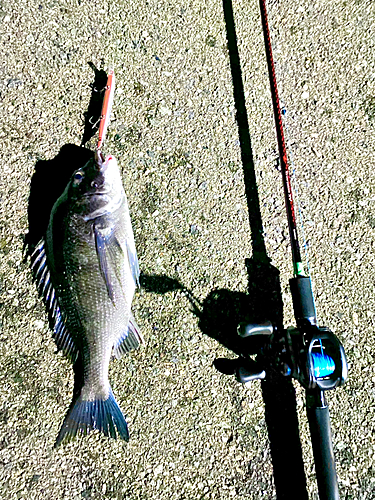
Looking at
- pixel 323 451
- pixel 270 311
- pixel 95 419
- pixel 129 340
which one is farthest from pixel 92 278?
pixel 323 451

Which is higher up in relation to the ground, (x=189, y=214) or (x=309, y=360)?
(x=189, y=214)

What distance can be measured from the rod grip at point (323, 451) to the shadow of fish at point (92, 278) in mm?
888

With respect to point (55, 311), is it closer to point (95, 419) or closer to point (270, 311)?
point (95, 419)

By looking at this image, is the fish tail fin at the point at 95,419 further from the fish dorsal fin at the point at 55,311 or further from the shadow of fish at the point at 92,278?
the fish dorsal fin at the point at 55,311

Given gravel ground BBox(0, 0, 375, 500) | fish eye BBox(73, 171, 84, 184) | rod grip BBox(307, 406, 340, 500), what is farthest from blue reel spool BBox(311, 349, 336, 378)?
fish eye BBox(73, 171, 84, 184)

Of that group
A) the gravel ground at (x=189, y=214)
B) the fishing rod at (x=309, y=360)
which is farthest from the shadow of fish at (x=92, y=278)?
the fishing rod at (x=309, y=360)

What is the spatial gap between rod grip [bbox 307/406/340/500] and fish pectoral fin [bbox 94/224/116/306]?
1075mm

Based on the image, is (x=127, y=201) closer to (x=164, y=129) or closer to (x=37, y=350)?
(x=164, y=129)

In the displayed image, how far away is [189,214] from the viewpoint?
2498mm

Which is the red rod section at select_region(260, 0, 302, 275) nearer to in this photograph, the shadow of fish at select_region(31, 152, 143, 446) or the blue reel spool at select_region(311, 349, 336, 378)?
the blue reel spool at select_region(311, 349, 336, 378)

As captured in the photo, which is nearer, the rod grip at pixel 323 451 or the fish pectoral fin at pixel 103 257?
the rod grip at pixel 323 451

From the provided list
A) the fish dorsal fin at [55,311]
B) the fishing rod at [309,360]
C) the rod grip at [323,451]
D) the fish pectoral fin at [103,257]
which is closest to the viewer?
the fishing rod at [309,360]

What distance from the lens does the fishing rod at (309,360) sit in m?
1.84

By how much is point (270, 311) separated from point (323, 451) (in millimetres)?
751
